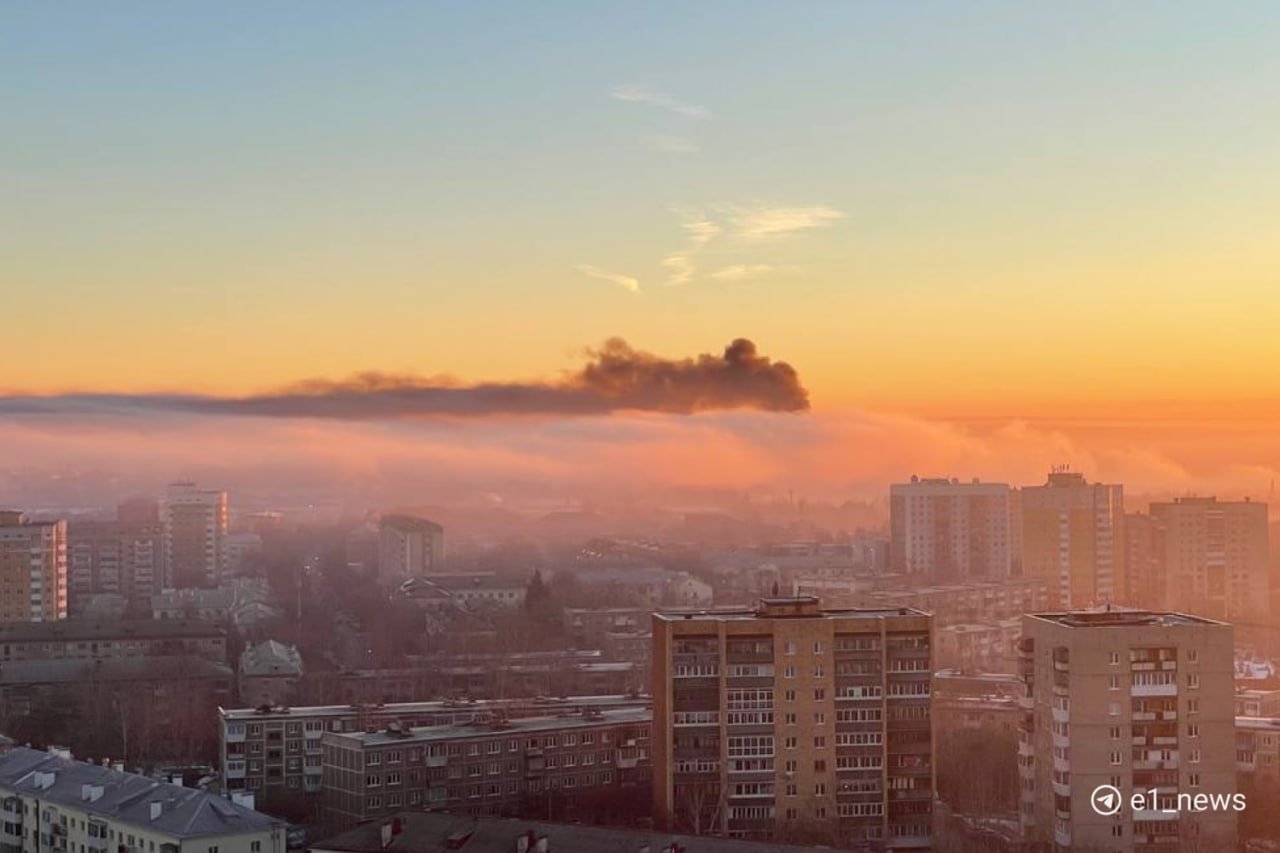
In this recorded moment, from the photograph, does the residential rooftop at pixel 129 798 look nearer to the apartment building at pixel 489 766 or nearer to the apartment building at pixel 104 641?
the apartment building at pixel 489 766

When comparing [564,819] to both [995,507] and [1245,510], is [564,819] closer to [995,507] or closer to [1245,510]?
[1245,510]

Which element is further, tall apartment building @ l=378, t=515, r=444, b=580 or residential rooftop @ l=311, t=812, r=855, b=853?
tall apartment building @ l=378, t=515, r=444, b=580

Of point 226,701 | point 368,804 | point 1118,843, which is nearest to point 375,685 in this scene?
point 226,701

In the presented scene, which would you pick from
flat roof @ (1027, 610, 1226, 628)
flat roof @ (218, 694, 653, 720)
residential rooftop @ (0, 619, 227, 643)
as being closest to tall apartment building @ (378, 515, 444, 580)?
residential rooftop @ (0, 619, 227, 643)

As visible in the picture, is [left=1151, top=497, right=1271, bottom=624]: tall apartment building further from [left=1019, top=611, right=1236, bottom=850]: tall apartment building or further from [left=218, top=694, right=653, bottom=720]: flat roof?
[left=1019, top=611, right=1236, bottom=850]: tall apartment building

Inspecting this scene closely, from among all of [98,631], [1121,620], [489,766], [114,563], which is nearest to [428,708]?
[489,766]

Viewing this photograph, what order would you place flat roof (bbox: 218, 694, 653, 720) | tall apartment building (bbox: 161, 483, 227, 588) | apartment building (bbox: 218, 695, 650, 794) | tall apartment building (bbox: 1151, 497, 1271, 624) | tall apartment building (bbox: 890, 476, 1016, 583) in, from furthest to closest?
tall apartment building (bbox: 161, 483, 227, 588)
tall apartment building (bbox: 890, 476, 1016, 583)
tall apartment building (bbox: 1151, 497, 1271, 624)
flat roof (bbox: 218, 694, 653, 720)
apartment building (bbox: 218, 695, 650, 794)
